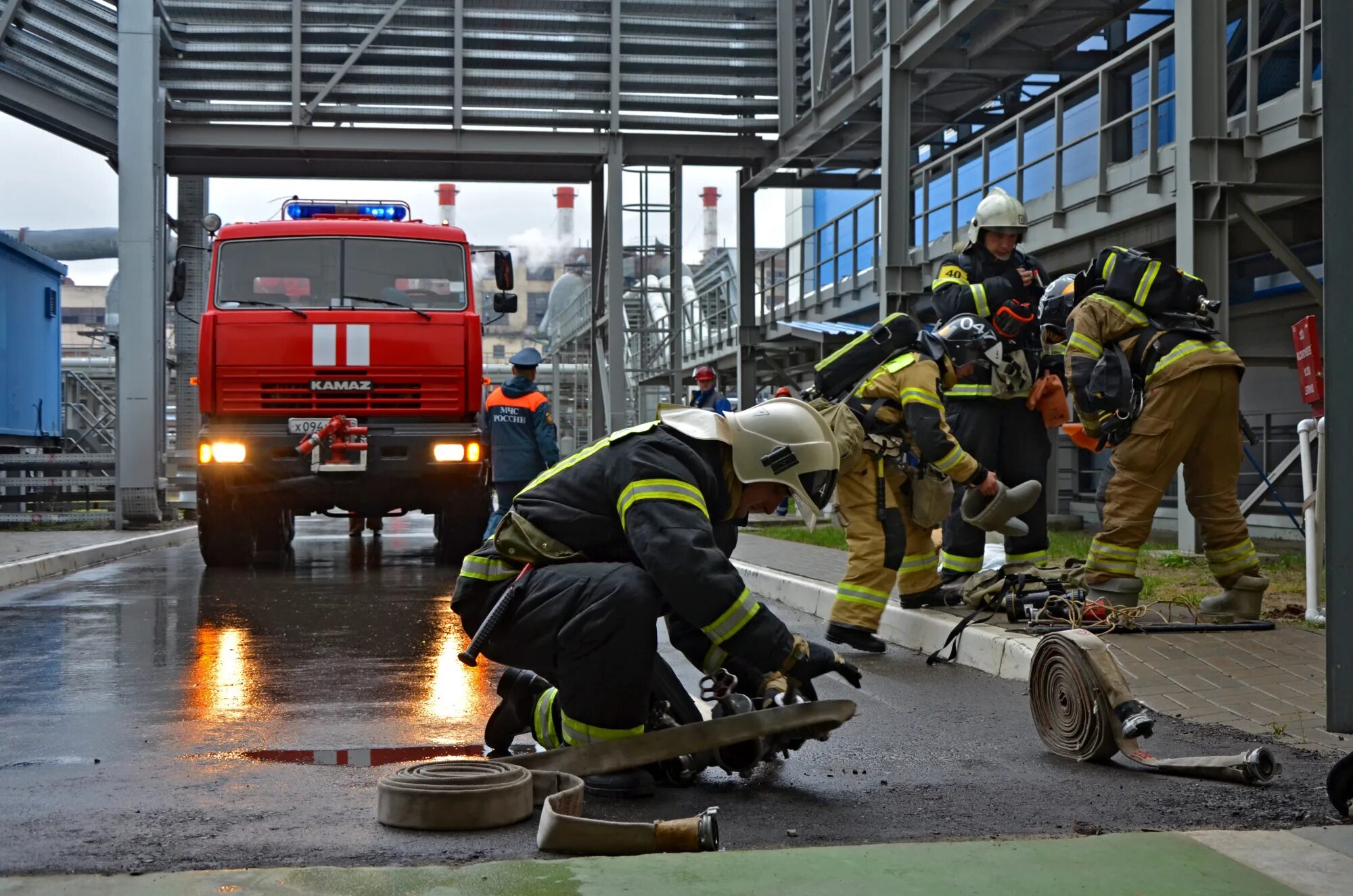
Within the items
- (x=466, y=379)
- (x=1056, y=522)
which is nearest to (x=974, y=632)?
(x=466, y=379)

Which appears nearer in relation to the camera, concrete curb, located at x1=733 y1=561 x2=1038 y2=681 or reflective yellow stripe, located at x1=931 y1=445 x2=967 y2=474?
concrete curb, located at x1=733 y1=561 x2=1038 y2=681

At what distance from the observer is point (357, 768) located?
4465mm

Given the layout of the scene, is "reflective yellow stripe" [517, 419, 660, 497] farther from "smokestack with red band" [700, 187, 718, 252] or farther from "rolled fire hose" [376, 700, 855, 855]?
"smokestack with red band" [700, 187, 718, 252]

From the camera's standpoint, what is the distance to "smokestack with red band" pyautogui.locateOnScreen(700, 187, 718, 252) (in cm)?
7381

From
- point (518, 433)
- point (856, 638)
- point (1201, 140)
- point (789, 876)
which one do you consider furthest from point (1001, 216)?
point (789, 876)

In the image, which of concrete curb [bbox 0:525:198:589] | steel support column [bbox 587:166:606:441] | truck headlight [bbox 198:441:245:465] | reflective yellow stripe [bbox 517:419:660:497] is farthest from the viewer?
steel support column [bbox 587:166:606:441]

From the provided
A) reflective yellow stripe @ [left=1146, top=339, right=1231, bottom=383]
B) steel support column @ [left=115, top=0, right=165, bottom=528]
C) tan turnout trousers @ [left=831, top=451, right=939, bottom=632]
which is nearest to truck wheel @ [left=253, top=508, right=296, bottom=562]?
steel support column @ [left=115, top=0, right=165, bottom=528]

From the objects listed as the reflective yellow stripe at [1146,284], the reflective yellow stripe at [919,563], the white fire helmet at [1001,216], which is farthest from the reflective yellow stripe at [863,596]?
the white fire helmet at [1001,216]

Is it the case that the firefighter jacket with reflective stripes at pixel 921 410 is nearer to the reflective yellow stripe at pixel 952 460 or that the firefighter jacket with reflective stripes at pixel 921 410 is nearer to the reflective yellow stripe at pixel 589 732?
the reflective yellow stripe at pixel 952 460

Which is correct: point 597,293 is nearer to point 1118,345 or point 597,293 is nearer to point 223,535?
point 223,535

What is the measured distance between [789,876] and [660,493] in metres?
1.21

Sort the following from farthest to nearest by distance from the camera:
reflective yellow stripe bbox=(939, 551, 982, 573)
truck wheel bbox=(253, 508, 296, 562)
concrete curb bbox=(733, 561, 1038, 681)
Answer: truck wheel bbox=(253, 508, 296, 562) < reflective yellow stripe bbox=(939, 551, 982, 573) < concrete curb bbox=(733, 561, 1038, 681)

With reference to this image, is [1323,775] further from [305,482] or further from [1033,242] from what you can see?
[1033,242]

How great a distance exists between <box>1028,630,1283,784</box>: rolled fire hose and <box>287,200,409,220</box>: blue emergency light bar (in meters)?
10.2
